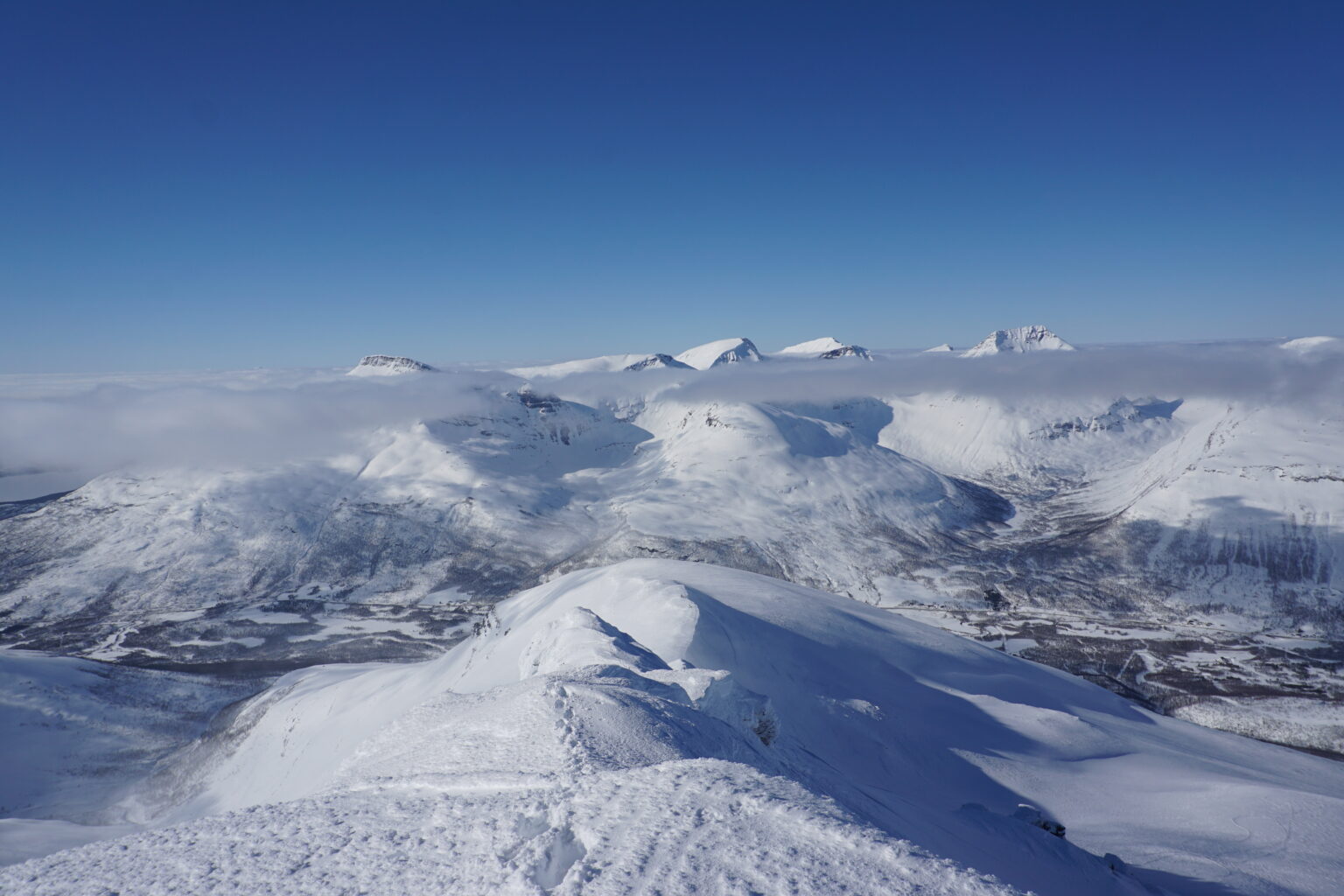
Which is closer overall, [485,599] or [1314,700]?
[1314,700]

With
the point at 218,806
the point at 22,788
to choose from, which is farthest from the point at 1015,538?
the point at 22,788

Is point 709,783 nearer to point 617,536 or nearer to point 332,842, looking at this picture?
point 332,842

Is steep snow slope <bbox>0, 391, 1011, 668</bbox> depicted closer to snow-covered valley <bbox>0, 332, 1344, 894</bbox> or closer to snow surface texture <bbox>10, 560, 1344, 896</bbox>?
snow-covered valley <bbox>0, 332, 1344, 894</bbox>

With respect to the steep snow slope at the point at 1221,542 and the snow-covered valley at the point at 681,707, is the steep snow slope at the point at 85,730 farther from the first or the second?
the steep snow slope at the point at 1221,542

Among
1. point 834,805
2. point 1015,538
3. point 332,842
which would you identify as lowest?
point 1015,538

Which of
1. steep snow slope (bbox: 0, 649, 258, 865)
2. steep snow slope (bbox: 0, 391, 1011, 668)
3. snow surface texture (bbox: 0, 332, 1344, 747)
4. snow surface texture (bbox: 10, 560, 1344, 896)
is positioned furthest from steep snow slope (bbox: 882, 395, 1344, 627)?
steep snow slope (bbox: 0, 649, 258, 865)

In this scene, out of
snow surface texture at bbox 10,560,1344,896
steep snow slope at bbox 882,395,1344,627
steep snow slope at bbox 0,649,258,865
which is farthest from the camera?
steep snow slope at bbox 882,395,1344,627

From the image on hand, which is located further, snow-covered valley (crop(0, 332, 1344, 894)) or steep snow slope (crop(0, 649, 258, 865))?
steep snow slope (crop(0, 649, 258, 865))

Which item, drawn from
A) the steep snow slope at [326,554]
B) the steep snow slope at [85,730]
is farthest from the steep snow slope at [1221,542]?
the steep snow slope at [85,730]
